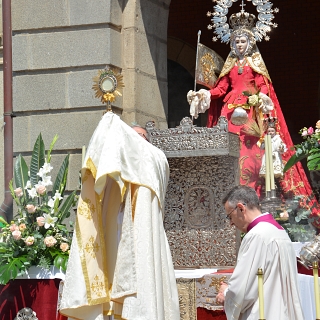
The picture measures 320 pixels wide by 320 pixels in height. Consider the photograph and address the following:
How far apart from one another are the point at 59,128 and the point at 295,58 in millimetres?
4548

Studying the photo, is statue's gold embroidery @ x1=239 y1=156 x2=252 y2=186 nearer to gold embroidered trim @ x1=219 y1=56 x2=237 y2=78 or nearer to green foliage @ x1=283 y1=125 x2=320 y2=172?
green foliage @ x1=283 y1=125 x2=320 y2=172

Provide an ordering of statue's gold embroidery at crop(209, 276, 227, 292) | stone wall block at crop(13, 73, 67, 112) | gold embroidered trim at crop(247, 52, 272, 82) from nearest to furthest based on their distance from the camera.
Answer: statue's gold embroidery at crop(209, 276, 227, 292) < gold embroidered trim at crop(247, 52, 272, 82) < stone wall block at crop(13, 73, 67, 112)

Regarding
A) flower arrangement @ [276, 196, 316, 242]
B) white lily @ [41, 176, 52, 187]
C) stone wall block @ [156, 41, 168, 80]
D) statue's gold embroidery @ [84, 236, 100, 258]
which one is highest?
stone wall block @ [156, 41, 168, 80]

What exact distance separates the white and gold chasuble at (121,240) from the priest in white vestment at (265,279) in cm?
67

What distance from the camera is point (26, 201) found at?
764 centimetres

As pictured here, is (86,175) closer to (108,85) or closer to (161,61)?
(108,85)

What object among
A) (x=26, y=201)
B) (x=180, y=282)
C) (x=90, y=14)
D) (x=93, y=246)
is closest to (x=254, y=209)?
(x=93, y=246)

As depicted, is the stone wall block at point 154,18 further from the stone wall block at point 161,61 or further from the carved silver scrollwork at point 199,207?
the carved silver scrollwork at point 199,207

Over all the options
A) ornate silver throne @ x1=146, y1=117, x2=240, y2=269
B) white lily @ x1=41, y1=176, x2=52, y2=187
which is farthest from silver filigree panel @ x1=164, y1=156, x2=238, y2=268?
white lily @ x1=41, y1=176, x2=52, y2=187

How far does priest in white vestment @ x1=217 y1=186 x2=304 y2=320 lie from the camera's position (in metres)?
5.19

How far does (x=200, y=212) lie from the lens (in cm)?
730

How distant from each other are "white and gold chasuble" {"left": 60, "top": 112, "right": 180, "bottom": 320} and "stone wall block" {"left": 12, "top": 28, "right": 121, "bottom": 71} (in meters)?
2.97

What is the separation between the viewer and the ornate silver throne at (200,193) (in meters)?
7.20

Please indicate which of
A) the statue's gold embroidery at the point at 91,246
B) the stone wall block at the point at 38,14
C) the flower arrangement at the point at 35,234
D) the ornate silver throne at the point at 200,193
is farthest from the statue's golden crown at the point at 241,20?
the statue's gold embroidery at the point at 91,246
